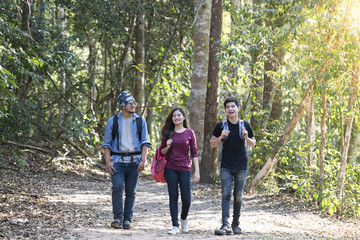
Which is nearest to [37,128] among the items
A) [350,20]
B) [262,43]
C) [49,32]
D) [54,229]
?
[49,32]

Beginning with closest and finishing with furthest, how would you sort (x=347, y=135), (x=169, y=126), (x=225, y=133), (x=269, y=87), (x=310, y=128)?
(x=225, y=133), (x=169, y=126), (x=347, y=135), (x=310, y=128), (x=269, y=87)

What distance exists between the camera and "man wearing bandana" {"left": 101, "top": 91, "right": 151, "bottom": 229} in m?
6.55

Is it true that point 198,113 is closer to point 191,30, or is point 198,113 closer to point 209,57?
point 209,57

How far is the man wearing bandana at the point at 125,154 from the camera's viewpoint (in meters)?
6.55

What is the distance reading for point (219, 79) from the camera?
12.9 metres

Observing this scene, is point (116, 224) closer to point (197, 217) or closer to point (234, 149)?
point (234, 149)

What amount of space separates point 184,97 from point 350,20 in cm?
1152

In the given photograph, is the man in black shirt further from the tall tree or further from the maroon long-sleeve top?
the tall tree

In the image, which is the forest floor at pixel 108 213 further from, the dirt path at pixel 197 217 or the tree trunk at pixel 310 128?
the tree trunk at pixel 310 128

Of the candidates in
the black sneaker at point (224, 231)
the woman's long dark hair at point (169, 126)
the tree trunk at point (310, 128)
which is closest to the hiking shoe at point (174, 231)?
the black sneaker at point (224, 231)

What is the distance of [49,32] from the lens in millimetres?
12773

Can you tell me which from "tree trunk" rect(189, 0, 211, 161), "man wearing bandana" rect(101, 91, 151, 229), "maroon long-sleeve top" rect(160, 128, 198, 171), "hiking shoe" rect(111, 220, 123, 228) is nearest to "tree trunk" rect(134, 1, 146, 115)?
"tree trunk" rect(189, 0, 211, 161)

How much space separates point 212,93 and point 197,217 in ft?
16.2

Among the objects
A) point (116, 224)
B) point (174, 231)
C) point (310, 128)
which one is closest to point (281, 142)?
point (310, 128)
